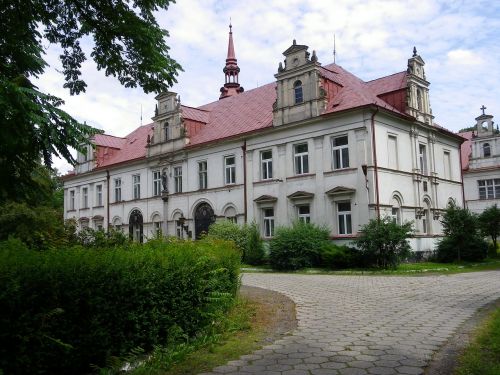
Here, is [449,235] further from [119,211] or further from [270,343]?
[119,211]

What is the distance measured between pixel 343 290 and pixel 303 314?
14.4 ft

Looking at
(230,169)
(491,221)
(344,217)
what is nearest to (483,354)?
(344,217)

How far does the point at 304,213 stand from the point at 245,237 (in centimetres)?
366

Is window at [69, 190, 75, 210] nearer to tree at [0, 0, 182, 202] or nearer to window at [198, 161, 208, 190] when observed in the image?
window at [198, 161, 208, 190]

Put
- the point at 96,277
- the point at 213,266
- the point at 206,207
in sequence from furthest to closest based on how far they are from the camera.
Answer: the point at 206,207
the point at 213,266
the point at 96,277

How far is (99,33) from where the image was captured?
7.97 metres

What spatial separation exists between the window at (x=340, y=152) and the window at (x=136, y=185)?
18166mm

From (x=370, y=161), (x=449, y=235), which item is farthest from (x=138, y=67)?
(x=449, y=235)

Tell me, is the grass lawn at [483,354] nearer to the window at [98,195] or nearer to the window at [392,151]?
the window at [392,151]

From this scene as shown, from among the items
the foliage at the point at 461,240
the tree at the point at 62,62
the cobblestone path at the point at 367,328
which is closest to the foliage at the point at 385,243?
the foliage at the point at 461,240

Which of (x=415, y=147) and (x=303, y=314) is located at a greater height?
(x=415, y=147)

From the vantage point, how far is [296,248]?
2288 centimetres

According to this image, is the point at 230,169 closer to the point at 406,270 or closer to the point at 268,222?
the point at 268,222

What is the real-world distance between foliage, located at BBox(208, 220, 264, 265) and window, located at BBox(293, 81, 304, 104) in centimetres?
768
